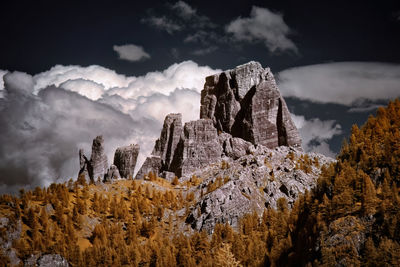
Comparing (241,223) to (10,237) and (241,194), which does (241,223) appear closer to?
Result: (241,194)

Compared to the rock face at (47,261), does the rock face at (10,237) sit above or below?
above

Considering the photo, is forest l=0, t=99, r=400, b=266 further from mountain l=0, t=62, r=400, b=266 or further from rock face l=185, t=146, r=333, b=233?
rock face l=185, t=146, r=333, b=233

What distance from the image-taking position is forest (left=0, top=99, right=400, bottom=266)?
92.4 metres

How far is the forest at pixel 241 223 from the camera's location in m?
92.4

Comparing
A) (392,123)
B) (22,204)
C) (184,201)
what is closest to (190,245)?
(184,201)

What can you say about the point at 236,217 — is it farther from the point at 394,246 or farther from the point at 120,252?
the point at 394,246

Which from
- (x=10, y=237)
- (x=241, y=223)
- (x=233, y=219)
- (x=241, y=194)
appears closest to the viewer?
(x=10, y=237)

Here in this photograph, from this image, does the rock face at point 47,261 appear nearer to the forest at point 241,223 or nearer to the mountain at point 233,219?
the mountain at point 233,219

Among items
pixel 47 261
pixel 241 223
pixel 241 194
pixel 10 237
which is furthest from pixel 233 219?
pixel 10 237

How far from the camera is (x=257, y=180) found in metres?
194

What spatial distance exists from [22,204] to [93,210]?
29131 mm

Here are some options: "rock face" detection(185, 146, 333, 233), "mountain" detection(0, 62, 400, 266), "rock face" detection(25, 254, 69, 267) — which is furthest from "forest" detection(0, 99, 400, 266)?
"rock face" detection(185, 146, 333, 233)

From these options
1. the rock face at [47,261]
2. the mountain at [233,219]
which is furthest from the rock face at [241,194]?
the rock face at [47,261]

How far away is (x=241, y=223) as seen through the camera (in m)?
158
